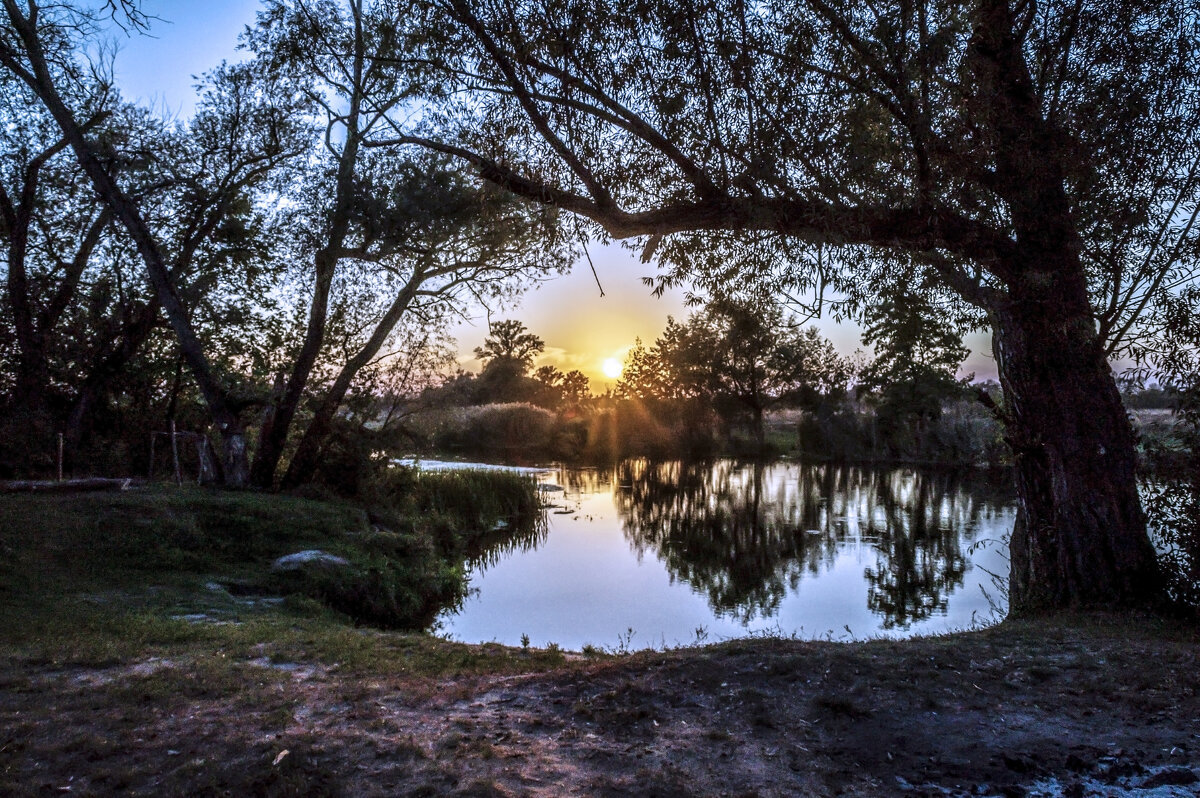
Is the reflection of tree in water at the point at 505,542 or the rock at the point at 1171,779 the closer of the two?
the rock at the point at 1171,779

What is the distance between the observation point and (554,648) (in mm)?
7066

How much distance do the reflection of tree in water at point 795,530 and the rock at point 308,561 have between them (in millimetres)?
5720

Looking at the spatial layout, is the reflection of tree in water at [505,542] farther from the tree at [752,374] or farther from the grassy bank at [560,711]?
the tree at [752,374]

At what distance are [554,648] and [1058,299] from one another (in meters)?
5.68

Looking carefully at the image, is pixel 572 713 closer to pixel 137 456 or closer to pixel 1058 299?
pixel 1058 299

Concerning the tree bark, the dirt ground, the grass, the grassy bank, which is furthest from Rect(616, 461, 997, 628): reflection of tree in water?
the tree bark

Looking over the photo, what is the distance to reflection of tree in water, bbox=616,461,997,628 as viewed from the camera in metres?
12.9

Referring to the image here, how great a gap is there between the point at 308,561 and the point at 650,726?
22.6 ft

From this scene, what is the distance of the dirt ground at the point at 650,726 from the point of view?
329 cm

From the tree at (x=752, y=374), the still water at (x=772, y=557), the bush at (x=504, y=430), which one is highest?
the tree at (x=752, y=374)

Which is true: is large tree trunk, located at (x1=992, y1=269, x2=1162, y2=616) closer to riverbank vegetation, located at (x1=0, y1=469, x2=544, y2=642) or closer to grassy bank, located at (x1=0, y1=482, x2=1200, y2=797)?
grassy bank, located at (x1=0, y1=482, x2=1200, y2=797)

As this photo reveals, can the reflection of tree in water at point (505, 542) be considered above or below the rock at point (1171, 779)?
below

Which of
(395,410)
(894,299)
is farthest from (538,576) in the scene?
(894,299)

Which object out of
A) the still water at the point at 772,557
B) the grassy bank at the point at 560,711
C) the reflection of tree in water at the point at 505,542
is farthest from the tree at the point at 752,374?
the grassy bank at the point at 560,711
